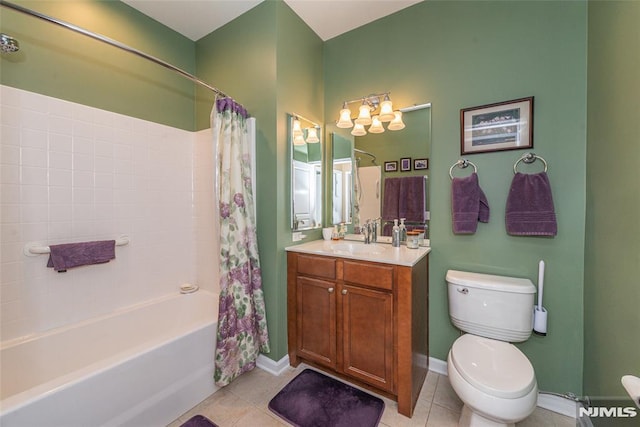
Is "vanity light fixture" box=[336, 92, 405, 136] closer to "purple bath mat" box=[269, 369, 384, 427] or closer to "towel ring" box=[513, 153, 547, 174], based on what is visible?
"towel ring" box=[513, 153, 547, 174]

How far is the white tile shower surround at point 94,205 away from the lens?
4.69 feet

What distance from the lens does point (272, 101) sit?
1.84m

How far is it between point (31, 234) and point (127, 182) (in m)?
0.60

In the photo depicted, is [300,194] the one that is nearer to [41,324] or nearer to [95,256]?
[95,256]

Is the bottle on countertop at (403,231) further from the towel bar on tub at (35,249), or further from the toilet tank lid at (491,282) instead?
the towel bar on tub at (35,249)

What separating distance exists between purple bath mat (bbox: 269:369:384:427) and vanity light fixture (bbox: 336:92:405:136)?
1.93 m

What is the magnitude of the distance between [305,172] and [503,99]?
1466mm

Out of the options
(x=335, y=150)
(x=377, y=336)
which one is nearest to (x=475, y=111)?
(x=335, y=150)

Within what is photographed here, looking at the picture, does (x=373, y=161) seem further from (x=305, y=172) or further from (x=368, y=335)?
(x=368, y=335)

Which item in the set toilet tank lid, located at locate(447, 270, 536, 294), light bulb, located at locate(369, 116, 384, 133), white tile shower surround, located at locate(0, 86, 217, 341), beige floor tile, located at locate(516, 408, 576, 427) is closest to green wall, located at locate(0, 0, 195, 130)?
white tile shower surround, located at locate(0, 86, 217, 341)

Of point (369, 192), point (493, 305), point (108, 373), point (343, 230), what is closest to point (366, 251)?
point (343, 230)

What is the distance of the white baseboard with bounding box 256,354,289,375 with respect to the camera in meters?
1.85

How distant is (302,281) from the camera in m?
1.84

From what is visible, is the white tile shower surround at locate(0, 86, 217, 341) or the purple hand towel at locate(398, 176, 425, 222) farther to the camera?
the purple hand towel at locate(398, 176, 425, 222)
